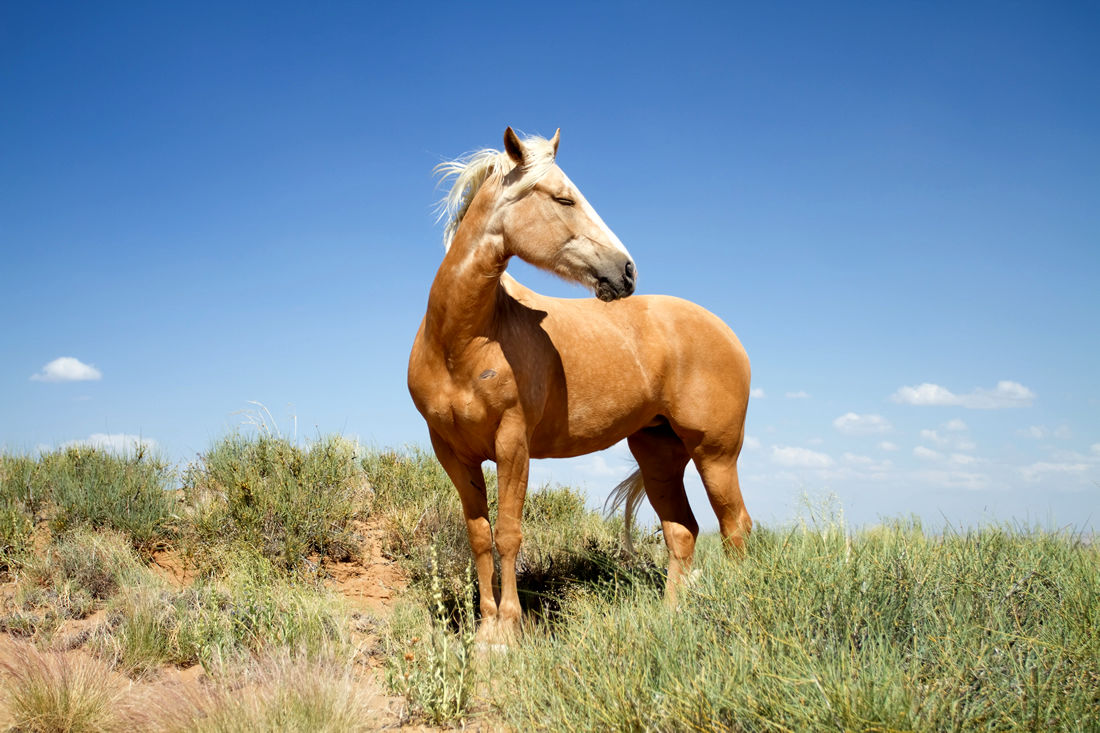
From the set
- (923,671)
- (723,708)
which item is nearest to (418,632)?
(723,708)

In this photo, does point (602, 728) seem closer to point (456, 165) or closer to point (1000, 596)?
point (1000, 596)

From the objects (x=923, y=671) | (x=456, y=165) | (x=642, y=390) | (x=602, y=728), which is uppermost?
(x=456, y=165)

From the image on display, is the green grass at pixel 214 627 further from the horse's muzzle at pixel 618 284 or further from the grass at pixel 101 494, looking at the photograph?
the horse's muzzle at pixel 618 284

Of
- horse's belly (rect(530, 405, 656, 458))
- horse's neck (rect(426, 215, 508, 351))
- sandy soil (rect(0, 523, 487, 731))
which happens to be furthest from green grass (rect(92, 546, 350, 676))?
horse's neck (rect(426, 215, 508, 351))

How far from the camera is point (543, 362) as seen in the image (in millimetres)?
4934

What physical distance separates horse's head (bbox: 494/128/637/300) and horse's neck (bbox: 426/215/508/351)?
15 cm

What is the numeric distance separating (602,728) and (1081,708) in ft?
6.09

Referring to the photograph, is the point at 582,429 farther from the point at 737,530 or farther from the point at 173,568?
the point at 173,568

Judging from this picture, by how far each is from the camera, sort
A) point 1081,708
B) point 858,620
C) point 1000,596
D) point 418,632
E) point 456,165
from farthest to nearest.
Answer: point 456,165, point 418,632, point 1000,596, point 858,620, point 1081,708

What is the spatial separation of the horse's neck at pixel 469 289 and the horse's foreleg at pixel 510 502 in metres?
0.70

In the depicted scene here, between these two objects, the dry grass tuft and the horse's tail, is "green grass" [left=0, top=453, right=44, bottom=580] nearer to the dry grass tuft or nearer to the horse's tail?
the dry grass tuft

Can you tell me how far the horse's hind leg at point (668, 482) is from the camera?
595 centimetres

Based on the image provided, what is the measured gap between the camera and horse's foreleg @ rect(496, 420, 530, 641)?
15.1 feet

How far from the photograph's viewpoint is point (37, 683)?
12.4 ft
